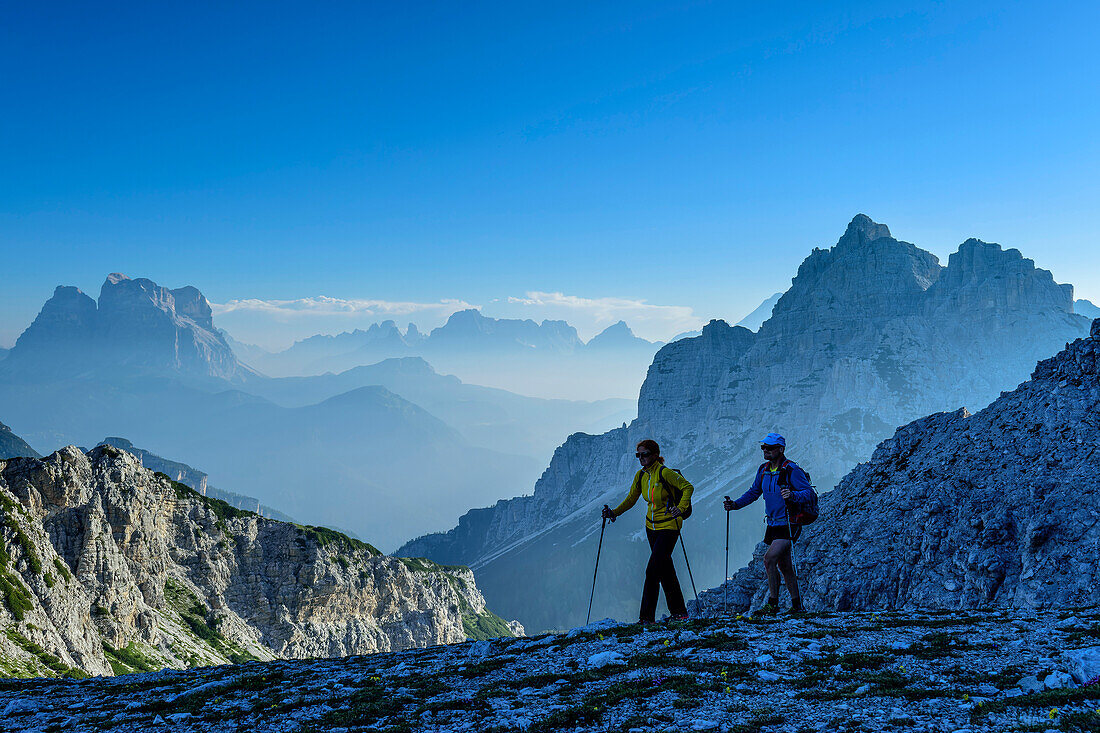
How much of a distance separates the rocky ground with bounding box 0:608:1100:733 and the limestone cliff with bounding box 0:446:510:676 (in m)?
50.5

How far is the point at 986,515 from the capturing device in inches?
1529

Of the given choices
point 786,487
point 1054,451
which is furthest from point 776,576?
point 1054,451

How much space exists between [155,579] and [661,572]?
121 metres

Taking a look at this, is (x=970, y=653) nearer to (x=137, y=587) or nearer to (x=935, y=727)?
(x=935, y=727)

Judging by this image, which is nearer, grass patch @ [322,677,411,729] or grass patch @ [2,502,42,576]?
grass patch @ [322,677,411,729]

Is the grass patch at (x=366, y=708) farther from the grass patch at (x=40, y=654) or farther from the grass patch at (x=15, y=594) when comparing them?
the grass patch at (x=15, y=594)

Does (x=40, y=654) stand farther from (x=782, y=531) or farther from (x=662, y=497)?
(x=782, y=531)

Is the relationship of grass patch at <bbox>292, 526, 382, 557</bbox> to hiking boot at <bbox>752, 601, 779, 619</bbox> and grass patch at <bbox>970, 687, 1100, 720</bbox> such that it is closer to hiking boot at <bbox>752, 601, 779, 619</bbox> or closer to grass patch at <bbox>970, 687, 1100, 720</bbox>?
Result: hiking boot at <bbox>752, 601, 779, 619</bbox>

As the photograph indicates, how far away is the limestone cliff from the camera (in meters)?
78.6

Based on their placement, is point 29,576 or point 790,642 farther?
point 29,576

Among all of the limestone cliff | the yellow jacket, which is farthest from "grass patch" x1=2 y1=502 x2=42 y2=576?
the yellow jacket

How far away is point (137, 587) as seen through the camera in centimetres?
10769

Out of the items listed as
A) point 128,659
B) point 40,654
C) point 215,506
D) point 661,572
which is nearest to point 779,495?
point 661,572

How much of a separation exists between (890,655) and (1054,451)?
3171 cm
